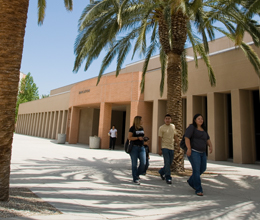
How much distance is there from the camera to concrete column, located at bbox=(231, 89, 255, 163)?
463 inches

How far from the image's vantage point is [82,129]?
28.5 metres

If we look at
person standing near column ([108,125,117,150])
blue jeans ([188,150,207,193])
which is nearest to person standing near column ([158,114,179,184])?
blue jeans ([188,150,207,193])

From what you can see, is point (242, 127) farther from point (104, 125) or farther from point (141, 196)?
point (104, 125)

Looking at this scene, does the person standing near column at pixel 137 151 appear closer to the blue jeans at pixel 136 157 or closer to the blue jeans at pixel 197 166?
the blue jeans at pixel 136 157

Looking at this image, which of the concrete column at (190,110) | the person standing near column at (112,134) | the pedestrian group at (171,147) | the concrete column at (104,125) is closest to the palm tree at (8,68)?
the pedestrian group at (171,147)

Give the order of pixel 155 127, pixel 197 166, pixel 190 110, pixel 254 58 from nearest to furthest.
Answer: pixel 197 166 < pixel 254 58 < pixel 190 110 < pixel 155 127

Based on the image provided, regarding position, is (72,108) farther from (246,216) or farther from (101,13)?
(246,216)

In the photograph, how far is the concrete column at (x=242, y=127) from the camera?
11.8 metres

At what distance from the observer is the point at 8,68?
13.2 feet

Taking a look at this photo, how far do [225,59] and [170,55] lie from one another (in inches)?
224

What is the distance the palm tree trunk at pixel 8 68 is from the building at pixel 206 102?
35.7 ft

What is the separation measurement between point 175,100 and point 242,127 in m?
5.46

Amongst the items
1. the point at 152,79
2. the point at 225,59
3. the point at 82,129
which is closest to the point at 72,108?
the point at 82,129

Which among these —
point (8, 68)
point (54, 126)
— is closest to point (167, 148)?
point (8, 68)
